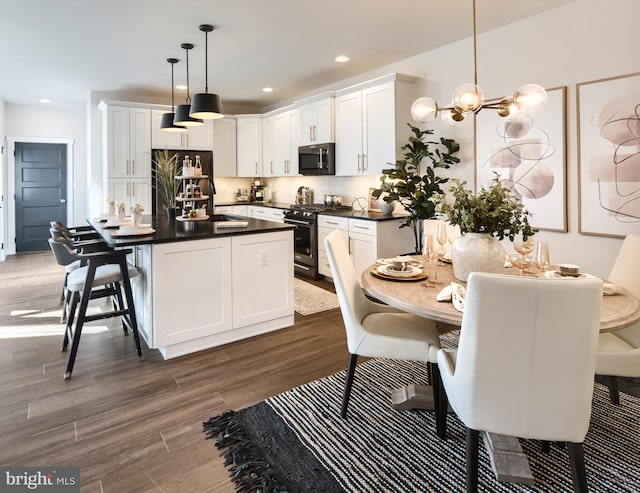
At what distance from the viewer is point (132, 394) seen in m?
2.46

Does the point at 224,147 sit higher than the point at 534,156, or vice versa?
the point at 224,147

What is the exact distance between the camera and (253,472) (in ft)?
5.86

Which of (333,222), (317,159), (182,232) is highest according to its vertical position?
(317,159)

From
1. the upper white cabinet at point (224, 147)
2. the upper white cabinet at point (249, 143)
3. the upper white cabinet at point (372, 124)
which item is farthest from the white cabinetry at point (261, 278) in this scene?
the upper white cabinet at point (224, 147)

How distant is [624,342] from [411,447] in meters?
1.25

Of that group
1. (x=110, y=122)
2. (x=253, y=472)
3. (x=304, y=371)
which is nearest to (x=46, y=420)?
(x=253, y=472)

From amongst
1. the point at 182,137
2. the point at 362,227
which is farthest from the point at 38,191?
the point at 362,227

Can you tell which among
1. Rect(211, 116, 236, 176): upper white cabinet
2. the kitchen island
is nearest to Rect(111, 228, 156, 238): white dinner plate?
the kitchen island

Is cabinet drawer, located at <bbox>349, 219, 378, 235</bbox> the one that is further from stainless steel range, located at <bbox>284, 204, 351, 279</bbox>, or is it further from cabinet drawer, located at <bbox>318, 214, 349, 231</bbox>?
stainless steel range, located at <bbox>284, 204, 351, 279</bbox>

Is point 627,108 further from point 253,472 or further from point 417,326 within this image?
point 253,472

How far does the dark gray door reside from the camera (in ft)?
24.2

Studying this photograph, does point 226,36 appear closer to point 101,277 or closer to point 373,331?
point 101,277

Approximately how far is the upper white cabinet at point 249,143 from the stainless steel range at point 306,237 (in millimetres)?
1643

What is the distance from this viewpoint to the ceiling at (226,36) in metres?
3.34
